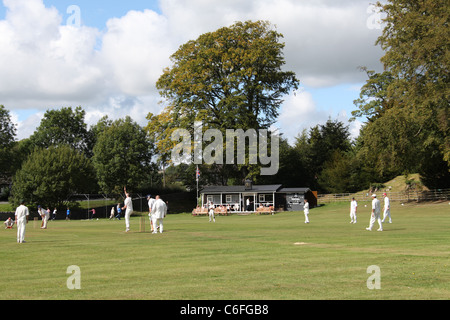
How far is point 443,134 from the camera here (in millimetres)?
55531

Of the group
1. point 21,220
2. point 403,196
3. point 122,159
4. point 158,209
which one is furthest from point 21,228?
point 122,159

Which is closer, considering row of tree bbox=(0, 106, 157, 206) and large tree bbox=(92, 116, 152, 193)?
row of tree bbox=(0, 106, 157, 206)

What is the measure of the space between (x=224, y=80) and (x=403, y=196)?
2824cm

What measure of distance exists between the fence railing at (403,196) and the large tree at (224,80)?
14.0 m

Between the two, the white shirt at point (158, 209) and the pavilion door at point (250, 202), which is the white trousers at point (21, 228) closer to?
the white shirt at point (158, 209)

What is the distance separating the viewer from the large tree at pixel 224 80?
6712 centimetres

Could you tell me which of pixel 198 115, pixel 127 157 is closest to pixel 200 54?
pixel 198 115

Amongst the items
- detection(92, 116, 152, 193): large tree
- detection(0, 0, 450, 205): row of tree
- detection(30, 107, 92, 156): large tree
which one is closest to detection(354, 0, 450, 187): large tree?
detection(0, 0, 450, 205): row of tree

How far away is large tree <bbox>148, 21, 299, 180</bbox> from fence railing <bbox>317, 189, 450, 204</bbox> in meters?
14.0

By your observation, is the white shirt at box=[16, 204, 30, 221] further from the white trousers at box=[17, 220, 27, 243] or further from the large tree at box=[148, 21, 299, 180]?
the large tree at box=[148, 21, 299, 180]

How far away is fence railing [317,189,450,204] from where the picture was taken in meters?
62.0

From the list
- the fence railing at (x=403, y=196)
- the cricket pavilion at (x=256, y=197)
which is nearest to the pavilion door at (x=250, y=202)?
the cricket pavilion at (x=256, y=197)

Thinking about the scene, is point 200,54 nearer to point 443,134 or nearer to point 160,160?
point 160,160
